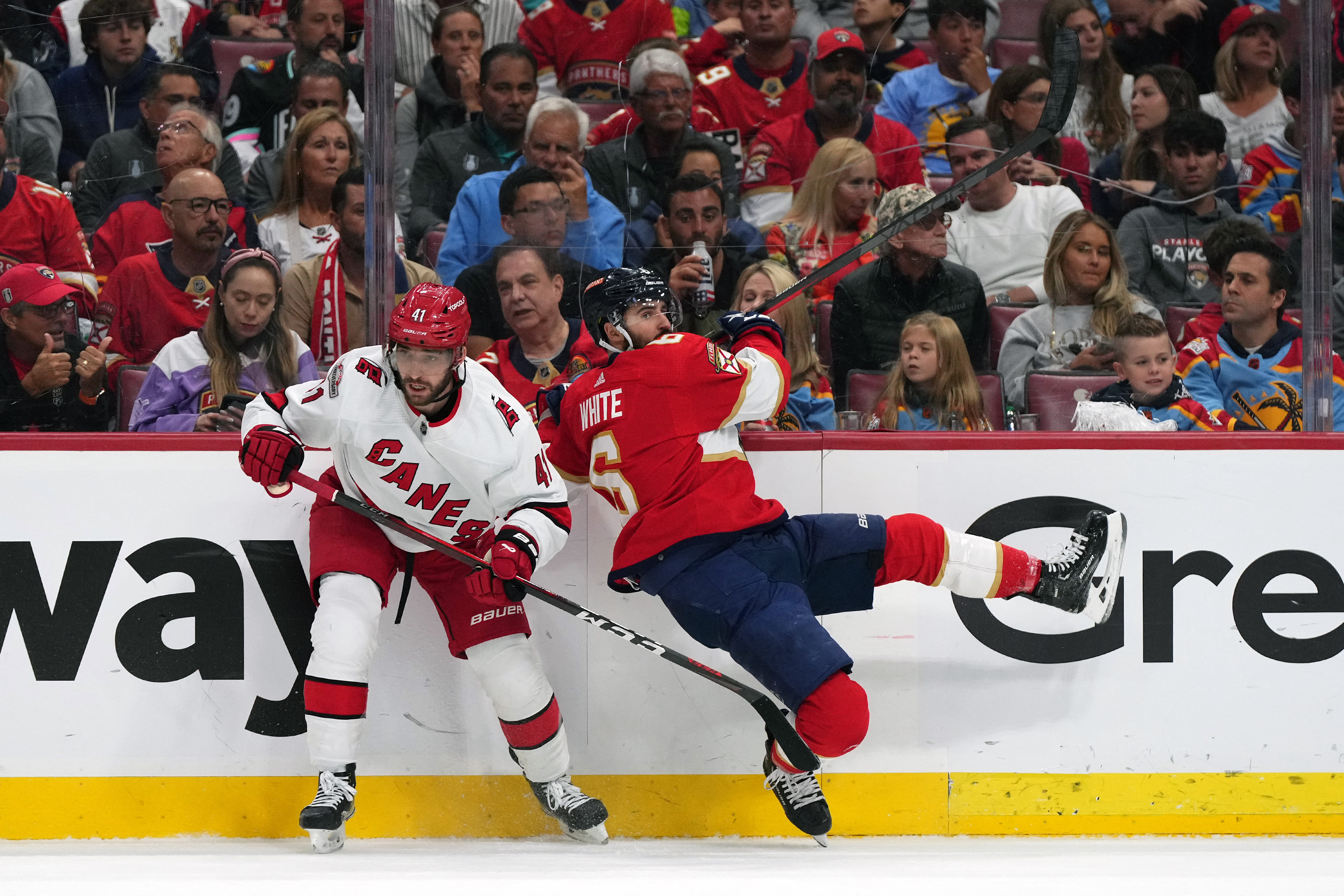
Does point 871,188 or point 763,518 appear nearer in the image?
point 763,518

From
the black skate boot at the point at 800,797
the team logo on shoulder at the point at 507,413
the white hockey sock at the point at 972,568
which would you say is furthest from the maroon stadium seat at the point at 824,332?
the black skate boot at the point at 800,797

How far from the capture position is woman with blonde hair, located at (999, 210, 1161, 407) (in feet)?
9.85

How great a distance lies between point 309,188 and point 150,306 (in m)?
0.47

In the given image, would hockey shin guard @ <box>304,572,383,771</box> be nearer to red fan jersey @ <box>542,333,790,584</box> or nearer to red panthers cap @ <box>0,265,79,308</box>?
red fan jersey @ <box>542,333,790,584</box>

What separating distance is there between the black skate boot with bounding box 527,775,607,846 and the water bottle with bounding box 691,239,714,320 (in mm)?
1144

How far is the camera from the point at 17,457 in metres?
2.73

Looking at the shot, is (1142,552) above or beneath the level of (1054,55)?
beneath

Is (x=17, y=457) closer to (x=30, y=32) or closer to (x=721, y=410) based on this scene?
(x=30, y=32)

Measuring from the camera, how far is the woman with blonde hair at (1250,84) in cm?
315

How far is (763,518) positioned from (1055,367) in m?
0.94

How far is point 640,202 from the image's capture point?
3.03 meters

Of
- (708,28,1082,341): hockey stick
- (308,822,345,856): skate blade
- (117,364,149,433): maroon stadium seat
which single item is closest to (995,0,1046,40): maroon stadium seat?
(708,28,1082,341): hockey stick

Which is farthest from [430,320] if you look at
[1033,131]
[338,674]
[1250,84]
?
[1250,84]

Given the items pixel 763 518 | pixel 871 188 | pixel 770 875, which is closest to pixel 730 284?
pixel 871 188
